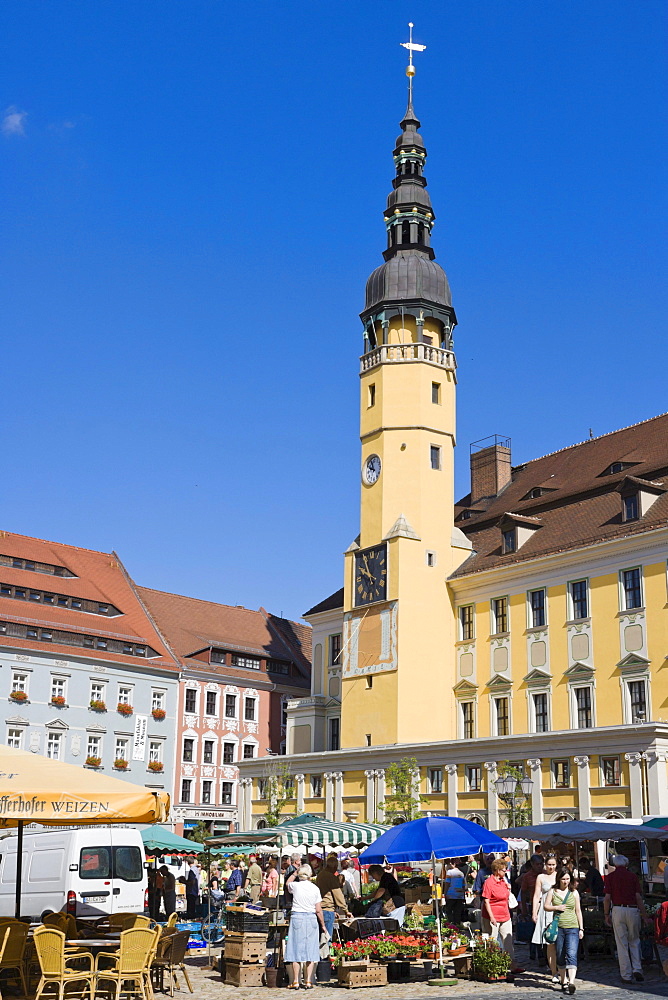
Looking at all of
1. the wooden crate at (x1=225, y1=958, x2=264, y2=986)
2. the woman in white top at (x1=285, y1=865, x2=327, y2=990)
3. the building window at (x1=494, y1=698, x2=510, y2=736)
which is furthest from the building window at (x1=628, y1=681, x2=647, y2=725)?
the woman in white top at (x1=285, y1=865, x2=327, y2=990)

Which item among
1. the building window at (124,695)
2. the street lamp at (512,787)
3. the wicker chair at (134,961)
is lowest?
the wicker chair at (134,961)

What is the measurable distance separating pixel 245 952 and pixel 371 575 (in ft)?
103

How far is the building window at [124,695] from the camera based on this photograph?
5347cm

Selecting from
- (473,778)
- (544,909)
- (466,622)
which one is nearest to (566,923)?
(544,909)

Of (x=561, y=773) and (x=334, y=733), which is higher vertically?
(x=334, y=733)

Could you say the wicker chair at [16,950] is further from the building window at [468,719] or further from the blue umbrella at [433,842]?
the building window at [468,719]

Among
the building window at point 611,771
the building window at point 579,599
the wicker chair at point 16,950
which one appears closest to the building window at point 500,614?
the building window at point 579,599

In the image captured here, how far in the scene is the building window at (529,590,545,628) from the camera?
42.8 metres

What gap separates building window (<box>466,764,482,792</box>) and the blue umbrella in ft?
77.8

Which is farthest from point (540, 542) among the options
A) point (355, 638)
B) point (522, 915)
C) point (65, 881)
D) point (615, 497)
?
point (65, 881)

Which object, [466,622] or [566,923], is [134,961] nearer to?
[566,923]

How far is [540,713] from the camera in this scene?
4197cm

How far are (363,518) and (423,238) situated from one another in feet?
45.5

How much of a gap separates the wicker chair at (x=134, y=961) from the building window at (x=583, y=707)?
28.9 metres
